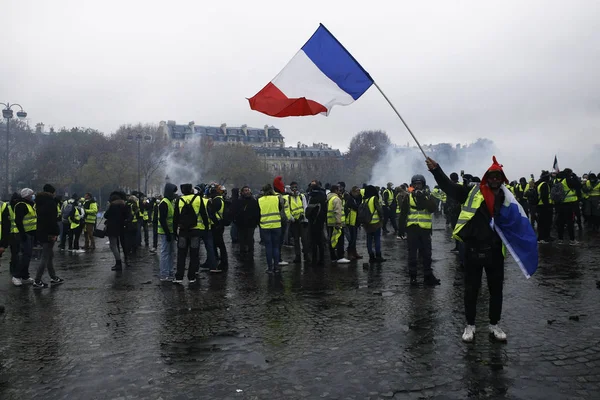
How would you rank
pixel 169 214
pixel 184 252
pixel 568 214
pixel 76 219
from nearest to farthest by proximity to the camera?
1. pixel 184 252
2. pixel 169 214
3. pixel 568 214
4. pixel 76 219

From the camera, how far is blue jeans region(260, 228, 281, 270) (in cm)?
1105

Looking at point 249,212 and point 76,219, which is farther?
point 76,219

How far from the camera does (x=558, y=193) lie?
45.3 feet

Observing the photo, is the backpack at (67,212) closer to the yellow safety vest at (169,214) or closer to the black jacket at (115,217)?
the black jacket at (115,217)

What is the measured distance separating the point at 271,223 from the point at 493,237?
19.1 ft

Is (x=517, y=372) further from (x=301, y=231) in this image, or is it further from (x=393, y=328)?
(x=301, y=231)

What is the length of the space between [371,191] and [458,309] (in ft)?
16.5

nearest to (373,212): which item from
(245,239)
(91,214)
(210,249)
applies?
(210,249)

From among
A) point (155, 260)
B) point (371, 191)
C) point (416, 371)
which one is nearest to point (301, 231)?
point (371, 191)

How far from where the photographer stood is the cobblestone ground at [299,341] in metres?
4.58

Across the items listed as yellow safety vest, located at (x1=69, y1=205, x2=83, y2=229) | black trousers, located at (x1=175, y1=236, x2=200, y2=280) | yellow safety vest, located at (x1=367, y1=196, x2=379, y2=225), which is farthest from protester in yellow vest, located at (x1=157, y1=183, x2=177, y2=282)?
yellow safety vest, located at (x1=69, y1=205, x2=83, y2=229)

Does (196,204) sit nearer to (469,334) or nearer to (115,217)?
(115,217)

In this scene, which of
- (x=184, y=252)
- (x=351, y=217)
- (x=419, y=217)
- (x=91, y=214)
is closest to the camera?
(x=419, y=217)

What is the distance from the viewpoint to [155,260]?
14.6 m
